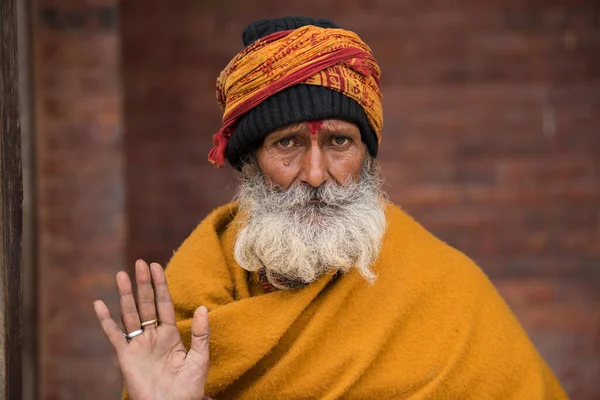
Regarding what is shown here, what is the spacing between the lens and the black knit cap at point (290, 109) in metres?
2.76

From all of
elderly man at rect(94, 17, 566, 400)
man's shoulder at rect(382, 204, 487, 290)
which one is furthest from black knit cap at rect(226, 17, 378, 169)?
man's shoulder at rect(382, 204, 487, 290)

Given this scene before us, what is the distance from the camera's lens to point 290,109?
2766 millimetres

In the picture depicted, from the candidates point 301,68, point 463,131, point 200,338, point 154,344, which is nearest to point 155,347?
point 154,344

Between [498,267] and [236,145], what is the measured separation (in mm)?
2587

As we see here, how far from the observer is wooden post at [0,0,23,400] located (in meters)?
2.53

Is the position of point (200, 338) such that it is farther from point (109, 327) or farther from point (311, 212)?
point (311, 212)

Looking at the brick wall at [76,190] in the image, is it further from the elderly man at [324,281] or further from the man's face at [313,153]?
the man's face at [313,153]

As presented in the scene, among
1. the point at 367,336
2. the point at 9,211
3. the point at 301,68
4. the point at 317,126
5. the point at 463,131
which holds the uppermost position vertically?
the point at 301,68

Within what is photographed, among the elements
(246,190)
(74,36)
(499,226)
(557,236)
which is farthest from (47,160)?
(557,236)

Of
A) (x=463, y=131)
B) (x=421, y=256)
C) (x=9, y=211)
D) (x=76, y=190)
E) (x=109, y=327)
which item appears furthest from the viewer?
(x=463, y=131)

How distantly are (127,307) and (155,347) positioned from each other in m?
0.14

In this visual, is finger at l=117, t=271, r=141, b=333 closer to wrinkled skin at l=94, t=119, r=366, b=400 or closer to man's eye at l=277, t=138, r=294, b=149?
wrinkled skin at l=94, t=119, r=366, b=400

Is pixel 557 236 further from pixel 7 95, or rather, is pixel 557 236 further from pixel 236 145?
pixel 7 95

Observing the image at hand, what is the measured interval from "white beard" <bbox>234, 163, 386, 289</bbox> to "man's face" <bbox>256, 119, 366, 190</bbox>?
0.04 m
